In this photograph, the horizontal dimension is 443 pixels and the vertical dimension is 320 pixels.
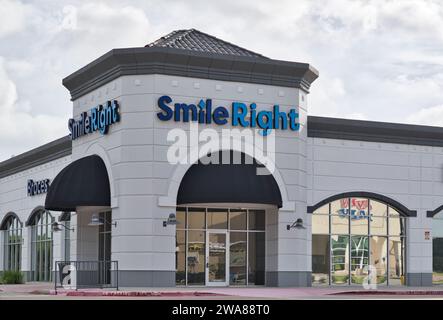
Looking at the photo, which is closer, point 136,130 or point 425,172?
point 136,130

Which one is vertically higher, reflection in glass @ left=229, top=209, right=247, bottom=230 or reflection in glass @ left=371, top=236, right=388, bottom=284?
reflection in glass @ left=229, top=209, right=247, bottom=230

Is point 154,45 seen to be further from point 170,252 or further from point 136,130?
point 170,252

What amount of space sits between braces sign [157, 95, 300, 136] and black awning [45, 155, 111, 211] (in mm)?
4018

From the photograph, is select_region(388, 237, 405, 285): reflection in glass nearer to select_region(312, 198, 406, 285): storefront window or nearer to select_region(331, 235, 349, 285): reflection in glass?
select_region(312, 198, 406, 285): storefront window

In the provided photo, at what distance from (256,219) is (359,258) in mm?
5764

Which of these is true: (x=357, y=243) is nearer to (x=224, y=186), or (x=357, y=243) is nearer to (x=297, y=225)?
(x=297, y=225)

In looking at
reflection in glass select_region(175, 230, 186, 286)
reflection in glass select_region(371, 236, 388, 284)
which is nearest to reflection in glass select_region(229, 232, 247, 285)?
reflection in glass select_region(175, 230, 186, 286)

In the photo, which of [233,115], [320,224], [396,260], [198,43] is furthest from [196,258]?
[396,260]

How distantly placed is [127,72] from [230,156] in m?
5.68

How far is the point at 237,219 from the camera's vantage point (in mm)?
42062

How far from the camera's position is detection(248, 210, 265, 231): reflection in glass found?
42.2 m

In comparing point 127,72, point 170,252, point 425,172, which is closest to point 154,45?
point 127,72

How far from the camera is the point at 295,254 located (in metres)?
41.2

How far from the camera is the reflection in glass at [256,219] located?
42.2 meters
